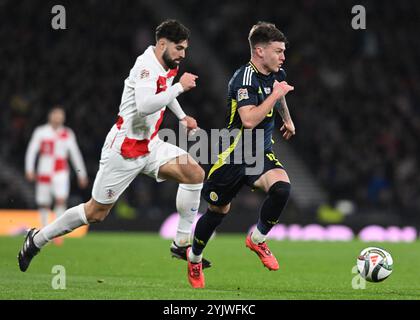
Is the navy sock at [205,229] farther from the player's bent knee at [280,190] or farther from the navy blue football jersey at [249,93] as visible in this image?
the navy blue football jersey at [249,93]

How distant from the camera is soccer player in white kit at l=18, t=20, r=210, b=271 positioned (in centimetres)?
804

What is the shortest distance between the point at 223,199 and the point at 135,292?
4.02 ft

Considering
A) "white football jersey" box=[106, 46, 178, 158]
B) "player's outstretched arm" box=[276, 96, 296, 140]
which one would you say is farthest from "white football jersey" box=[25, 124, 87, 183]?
"player's outstretched arm" box=[276, 96, 296, 140]

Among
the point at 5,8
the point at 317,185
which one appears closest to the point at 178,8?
the point at 5,8

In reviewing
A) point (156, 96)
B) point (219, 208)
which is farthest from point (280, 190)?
point (156, 96)

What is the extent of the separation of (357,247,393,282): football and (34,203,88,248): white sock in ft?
8.34

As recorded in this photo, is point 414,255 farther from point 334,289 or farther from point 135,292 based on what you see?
point 135,292

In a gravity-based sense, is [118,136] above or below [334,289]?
above

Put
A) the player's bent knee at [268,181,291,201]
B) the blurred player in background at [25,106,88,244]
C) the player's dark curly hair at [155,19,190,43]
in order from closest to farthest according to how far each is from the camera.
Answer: the player's bent knee at [268,181,291,201], the player's dark curly hair at [155,19,190,43], the blurred player in background at [25,106,88,244]

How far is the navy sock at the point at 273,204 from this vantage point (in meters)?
7.76

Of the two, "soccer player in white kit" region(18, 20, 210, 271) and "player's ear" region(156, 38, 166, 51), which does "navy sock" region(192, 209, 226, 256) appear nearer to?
"soccer player in white kit" region(18, 20, 210, 271)

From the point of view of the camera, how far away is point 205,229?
8211 mm

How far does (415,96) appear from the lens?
21.5m
